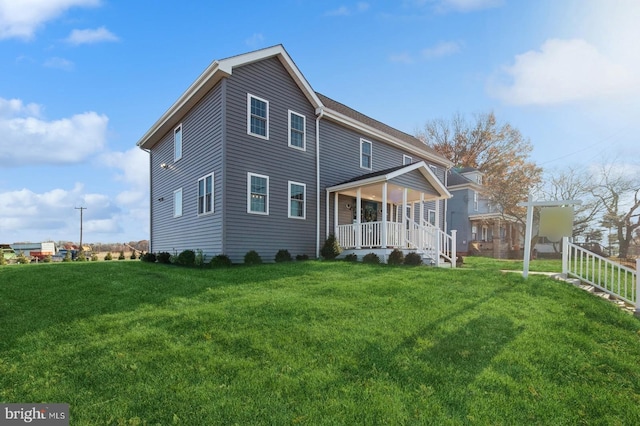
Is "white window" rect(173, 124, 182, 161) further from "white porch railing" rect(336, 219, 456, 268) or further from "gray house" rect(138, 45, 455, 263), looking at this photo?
"white porch railing" rect(336, 219, 456, 268)

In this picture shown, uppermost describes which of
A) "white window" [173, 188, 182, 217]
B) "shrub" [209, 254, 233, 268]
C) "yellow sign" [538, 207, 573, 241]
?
"white window" [173, 188, 182, 217]

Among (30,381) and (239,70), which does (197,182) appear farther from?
(30,381)

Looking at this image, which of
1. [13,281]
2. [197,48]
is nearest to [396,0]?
[197,48]

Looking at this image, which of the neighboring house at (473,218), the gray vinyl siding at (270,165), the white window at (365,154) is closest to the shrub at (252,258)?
the gray vinyl siding at (270,165)

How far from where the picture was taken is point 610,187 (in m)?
22.7

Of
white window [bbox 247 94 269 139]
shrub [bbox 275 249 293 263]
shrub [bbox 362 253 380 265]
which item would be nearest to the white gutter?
shrub [bbox 275 249 293 263]

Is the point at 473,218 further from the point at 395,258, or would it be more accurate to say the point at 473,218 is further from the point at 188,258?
the point at 188,258

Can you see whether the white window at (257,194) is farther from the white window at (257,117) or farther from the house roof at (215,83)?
the house roof at (215,83)

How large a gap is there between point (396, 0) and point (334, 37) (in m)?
2.55

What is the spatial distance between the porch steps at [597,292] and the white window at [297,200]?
8.12 m

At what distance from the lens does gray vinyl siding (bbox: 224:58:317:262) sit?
1116 cm

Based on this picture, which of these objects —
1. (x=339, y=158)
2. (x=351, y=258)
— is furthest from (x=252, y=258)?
(x=339, y=158)

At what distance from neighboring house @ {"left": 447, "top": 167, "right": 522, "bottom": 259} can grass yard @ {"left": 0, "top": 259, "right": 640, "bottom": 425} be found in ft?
66.4

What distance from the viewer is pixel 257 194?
1179 centimetres
